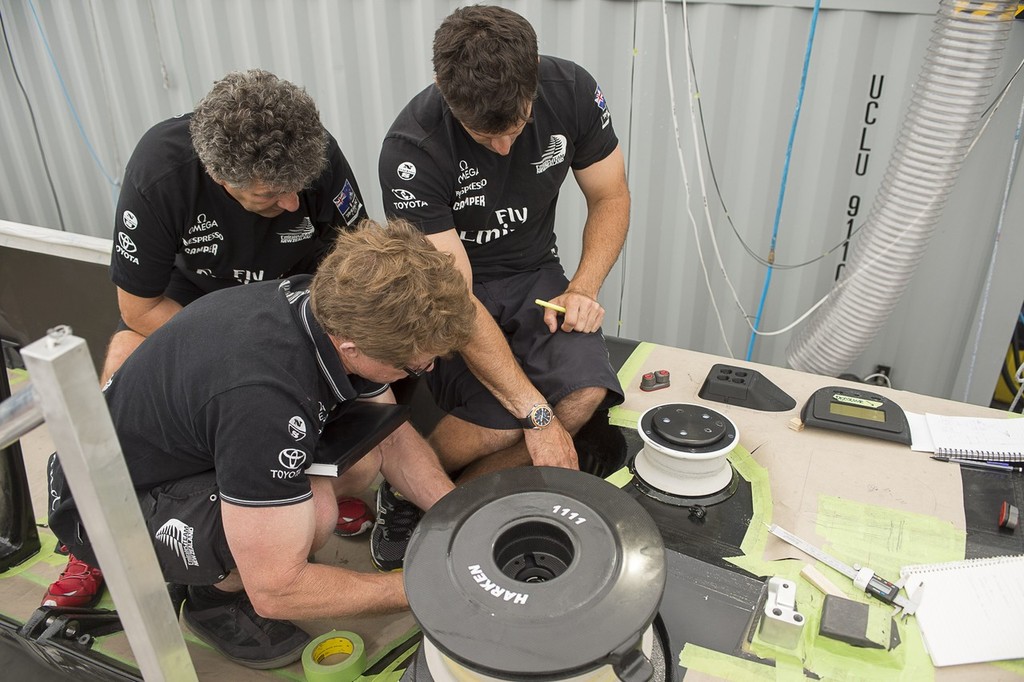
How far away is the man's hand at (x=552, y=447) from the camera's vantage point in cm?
163

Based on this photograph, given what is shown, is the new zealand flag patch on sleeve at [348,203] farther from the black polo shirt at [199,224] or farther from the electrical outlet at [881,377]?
the electrical outlet at [881,377]

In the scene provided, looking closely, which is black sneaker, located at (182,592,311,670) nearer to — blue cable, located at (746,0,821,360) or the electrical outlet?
blue cable, located at (746,0,821,360)

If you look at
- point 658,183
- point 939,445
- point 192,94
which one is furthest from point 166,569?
point 192,94

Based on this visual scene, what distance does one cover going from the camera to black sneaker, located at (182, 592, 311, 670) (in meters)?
1.48

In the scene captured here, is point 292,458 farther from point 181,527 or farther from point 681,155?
point 681,155

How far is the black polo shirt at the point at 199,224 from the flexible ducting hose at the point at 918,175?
1402 mm

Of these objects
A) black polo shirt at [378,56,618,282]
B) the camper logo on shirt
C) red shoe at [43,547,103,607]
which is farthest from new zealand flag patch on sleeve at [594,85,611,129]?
red shoe at [43,547,103,607]

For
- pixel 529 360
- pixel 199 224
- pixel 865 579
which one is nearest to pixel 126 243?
pixel 199 224

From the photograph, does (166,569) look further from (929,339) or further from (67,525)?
(929,339)

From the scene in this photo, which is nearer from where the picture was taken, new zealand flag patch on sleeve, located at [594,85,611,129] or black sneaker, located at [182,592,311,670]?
black sneaker, located at [182,592,311,670]

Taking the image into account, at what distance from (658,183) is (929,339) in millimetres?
1019

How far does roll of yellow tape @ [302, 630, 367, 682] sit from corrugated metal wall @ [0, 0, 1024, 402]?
172 centimetres

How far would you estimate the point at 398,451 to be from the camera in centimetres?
169

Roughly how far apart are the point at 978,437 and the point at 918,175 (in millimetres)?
703
